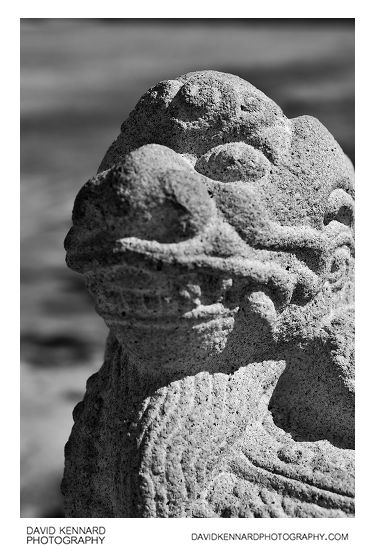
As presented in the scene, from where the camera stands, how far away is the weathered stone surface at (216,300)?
1551 millimetres

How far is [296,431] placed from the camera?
6.16 feet

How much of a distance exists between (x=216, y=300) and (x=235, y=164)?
0.28 metres

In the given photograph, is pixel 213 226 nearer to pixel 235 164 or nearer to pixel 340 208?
pixel 235 164

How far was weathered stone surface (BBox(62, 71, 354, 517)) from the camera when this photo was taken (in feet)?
5.09

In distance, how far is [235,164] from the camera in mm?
1652

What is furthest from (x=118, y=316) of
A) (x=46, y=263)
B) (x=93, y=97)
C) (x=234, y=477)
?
(x=93, y=97)

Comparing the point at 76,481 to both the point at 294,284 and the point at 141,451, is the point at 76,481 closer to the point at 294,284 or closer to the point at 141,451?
the point at 141,451
